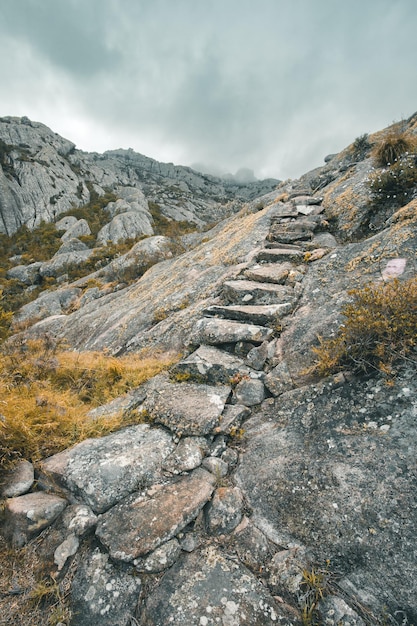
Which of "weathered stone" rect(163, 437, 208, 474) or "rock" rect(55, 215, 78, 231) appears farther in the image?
"rock" rect(55, 215, 78, 231)

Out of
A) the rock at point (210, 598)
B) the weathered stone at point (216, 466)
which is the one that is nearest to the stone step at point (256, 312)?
the weathered stone at point (216, 466)

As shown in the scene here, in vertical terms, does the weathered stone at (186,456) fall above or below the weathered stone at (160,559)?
above

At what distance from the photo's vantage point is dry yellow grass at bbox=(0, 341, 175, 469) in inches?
169

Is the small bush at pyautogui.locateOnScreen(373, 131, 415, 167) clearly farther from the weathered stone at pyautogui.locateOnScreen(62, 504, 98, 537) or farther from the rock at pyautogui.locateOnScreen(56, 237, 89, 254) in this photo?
the rock at pyautogui.locateOnScreen(56, 237, 89, 254)

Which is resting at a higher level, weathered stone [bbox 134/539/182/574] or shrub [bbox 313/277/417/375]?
shrub [bbox 313/277/417/375]

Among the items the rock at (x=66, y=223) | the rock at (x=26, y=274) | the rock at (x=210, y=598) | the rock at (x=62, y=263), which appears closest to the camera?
the rock at (x=210, y=598)

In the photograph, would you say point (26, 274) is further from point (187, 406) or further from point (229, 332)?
point (187, 406)

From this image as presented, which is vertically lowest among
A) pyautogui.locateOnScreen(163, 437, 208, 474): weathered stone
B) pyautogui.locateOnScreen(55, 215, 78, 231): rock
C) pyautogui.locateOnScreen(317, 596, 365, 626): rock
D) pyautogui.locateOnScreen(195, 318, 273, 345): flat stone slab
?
pyautogui.locateOnScreen(317, 596, 365, 626): rock

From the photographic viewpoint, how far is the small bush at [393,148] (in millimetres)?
10703

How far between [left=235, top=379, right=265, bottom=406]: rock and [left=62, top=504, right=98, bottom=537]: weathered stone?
2818 millimetres

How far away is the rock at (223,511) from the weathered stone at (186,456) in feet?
1.76

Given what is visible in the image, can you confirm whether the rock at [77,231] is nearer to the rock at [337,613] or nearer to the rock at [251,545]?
the rock at [251,545]

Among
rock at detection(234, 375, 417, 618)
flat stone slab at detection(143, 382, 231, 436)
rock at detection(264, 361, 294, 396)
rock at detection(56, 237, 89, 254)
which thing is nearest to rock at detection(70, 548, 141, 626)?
rock at detection(234, 375, 417, 618)

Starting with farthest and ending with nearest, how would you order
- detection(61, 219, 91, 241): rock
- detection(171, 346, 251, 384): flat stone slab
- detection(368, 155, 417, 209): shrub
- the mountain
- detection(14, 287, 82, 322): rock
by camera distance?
detection(61, 219, 91, 241): rock, detection(14, 287, 82, 322): rock, detection(368, 155, 417, 209): shrub, detection(171, 346, 251, 384): flat stone slab, the mountain
